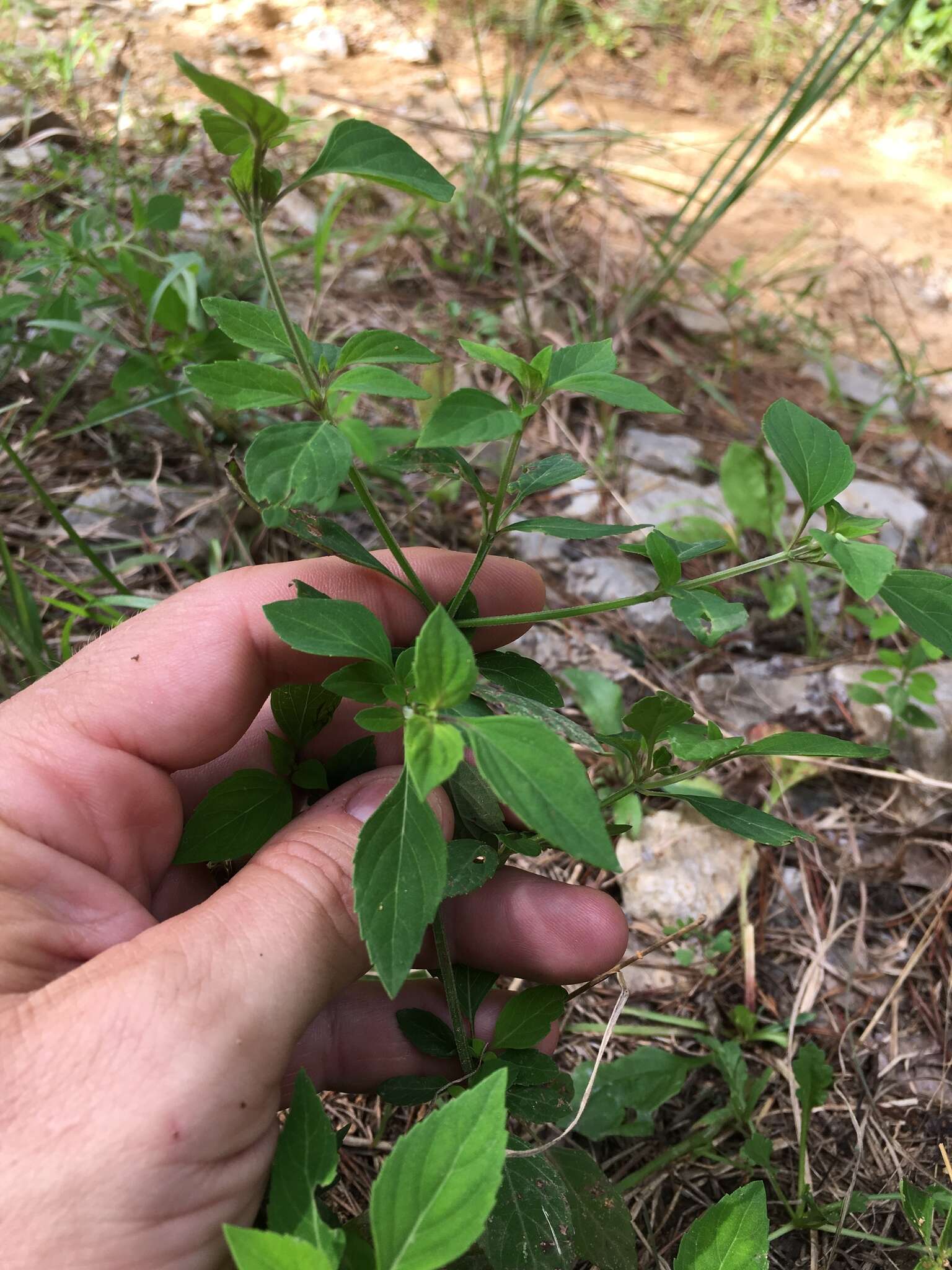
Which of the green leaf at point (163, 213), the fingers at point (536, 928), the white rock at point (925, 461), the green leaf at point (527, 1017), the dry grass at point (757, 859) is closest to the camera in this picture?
the green leaf at point (527, 1017)

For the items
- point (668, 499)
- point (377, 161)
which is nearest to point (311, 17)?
point (668, 499)

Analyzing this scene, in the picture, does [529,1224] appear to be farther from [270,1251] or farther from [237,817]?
[237,817]

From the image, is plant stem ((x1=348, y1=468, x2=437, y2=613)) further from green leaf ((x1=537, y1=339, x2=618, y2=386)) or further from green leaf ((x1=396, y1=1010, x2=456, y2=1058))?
green leaf ((x1=396, y1=1010, x2=456, y2=1058))

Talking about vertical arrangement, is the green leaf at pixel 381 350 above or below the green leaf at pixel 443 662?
above

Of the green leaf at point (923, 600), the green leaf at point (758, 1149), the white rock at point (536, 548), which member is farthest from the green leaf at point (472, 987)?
the white rock at point (536, 548)

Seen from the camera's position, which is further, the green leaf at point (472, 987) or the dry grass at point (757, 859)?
the dry grass at point (757, 859)

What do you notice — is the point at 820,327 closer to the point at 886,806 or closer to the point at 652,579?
the point at 652,579

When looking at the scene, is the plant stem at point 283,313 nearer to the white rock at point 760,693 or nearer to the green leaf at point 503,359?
the green leaf at point 503,359
